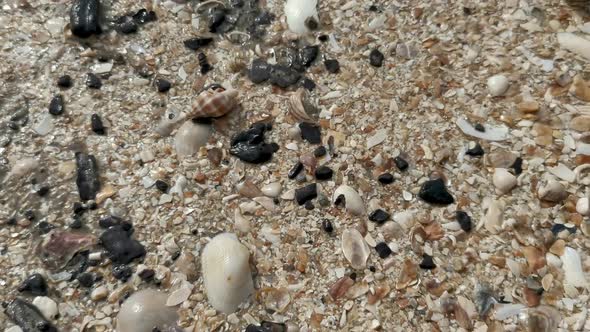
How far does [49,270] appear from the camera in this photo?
2305 mm

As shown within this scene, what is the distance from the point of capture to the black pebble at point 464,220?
2316mm

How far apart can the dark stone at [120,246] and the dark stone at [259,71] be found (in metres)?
0.84

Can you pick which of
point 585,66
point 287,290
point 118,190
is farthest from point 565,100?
point 118,190

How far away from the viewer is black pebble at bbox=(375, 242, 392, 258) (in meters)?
2.29

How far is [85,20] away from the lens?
2.80m

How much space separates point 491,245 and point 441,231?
182mm

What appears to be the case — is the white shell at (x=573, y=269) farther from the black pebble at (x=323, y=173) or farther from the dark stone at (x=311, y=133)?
the dark stone at (x=311, y=133)

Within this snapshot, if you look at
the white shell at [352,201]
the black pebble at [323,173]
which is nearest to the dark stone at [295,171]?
the black pebble at [323,173]

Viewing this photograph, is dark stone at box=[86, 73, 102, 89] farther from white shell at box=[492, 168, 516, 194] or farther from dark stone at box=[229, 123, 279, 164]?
white shell at box=[492, 168, 516, 194]

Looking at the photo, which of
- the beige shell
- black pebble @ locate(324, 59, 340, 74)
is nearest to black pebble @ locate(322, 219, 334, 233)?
the beige shell

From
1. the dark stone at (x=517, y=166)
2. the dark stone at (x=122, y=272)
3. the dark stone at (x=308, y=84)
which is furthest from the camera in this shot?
the dark stone at (x=308, y=84)

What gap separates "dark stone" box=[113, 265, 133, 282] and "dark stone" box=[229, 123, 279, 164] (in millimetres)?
601

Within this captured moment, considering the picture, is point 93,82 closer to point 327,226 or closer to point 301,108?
point 301,108

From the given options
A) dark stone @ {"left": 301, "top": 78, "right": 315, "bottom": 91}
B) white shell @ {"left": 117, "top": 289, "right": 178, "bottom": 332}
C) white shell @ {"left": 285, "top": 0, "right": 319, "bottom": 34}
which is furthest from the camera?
white shell @ {"left": 285, "top": 0, "right": 319, "bottom": 34}
